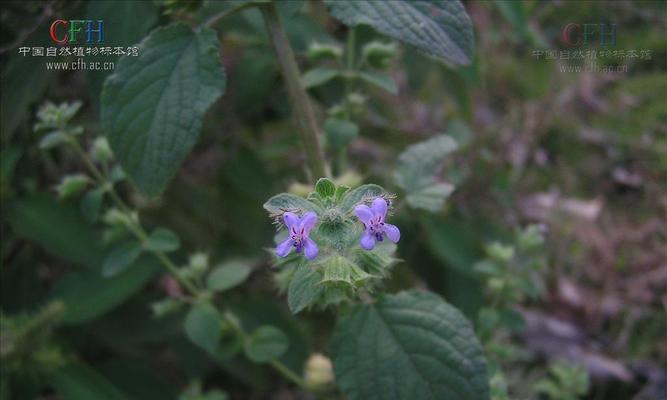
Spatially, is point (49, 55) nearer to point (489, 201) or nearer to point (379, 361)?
point (379, 361)

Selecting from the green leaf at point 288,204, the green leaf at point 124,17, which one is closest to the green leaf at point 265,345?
the green leaf at point 288,204

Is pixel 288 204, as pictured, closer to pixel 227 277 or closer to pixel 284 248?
pixel 284 248

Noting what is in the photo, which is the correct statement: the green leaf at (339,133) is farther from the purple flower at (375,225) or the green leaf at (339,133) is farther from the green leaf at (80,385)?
the green leaf at (80,385)

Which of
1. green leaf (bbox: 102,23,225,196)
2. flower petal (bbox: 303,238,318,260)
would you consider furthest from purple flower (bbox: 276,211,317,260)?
green leaf (bbox: 102,23,225,196)

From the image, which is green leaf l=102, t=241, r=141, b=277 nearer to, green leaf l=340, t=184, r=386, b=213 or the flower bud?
the flower bud

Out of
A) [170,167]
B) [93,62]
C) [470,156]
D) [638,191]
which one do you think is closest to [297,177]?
[470,156]
